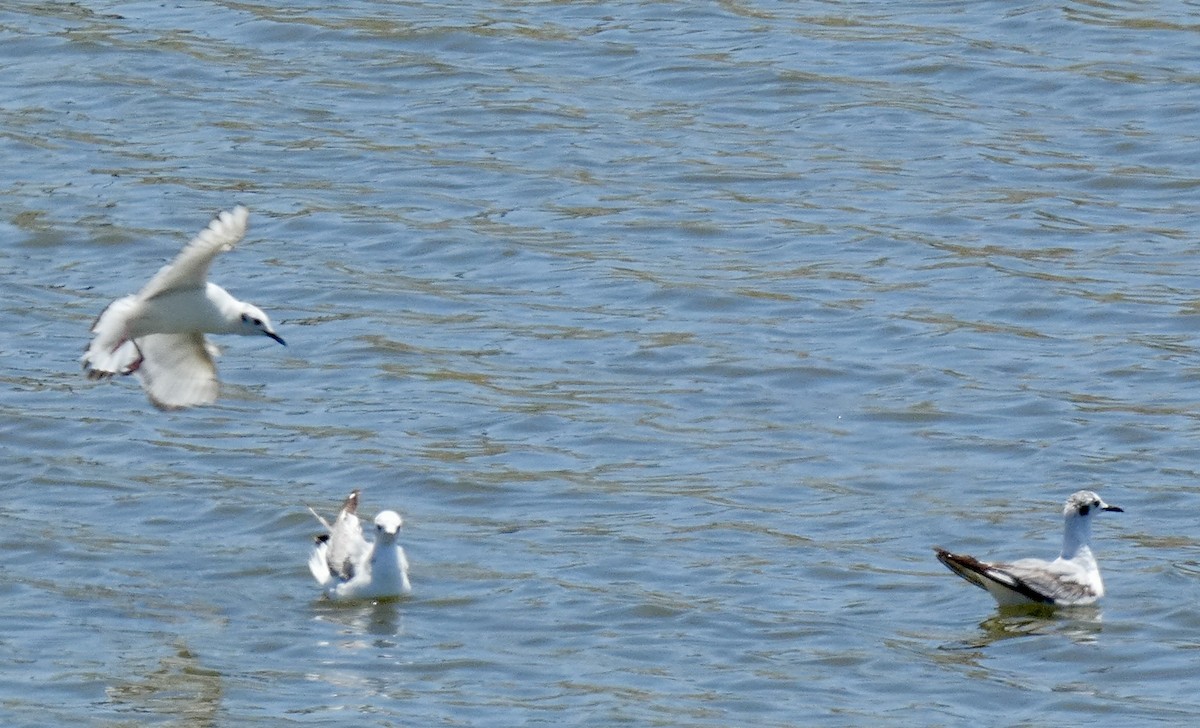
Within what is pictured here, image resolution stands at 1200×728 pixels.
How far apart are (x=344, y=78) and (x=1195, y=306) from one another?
864cm

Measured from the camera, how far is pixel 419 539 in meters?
13.7

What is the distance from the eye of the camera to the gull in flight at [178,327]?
37.5 ft

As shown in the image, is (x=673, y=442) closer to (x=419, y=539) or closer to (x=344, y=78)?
(x=419, y=539)

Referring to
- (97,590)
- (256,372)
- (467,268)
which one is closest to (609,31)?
(467,268)

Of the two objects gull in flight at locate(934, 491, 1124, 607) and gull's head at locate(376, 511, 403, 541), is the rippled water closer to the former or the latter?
gull in flight at locate(934, 491, 1124, 607)

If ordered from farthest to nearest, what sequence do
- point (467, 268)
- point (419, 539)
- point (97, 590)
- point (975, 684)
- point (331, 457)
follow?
point (467, 268) < point (331, 457) < point (419, 539) < point (97, 590) < point (975, 684)

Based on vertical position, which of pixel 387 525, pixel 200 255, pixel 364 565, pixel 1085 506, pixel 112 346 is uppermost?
pixel 200 255

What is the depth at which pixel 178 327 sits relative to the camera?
12.0 m

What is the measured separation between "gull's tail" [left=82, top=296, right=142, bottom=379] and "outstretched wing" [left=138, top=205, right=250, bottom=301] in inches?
6.2

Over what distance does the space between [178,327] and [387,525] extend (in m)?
1.62

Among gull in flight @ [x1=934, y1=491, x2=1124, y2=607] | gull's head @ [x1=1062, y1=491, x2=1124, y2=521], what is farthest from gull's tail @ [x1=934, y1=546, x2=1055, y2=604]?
gull's head @ [x1=1062, y1=491, x2=1124, y2=521]

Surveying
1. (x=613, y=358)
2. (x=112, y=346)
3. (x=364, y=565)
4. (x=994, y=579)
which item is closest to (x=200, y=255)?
(x=112, y=346)

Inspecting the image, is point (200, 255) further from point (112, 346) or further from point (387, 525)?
point (387, 525)

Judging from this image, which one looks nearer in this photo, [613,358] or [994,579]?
[994,579]
